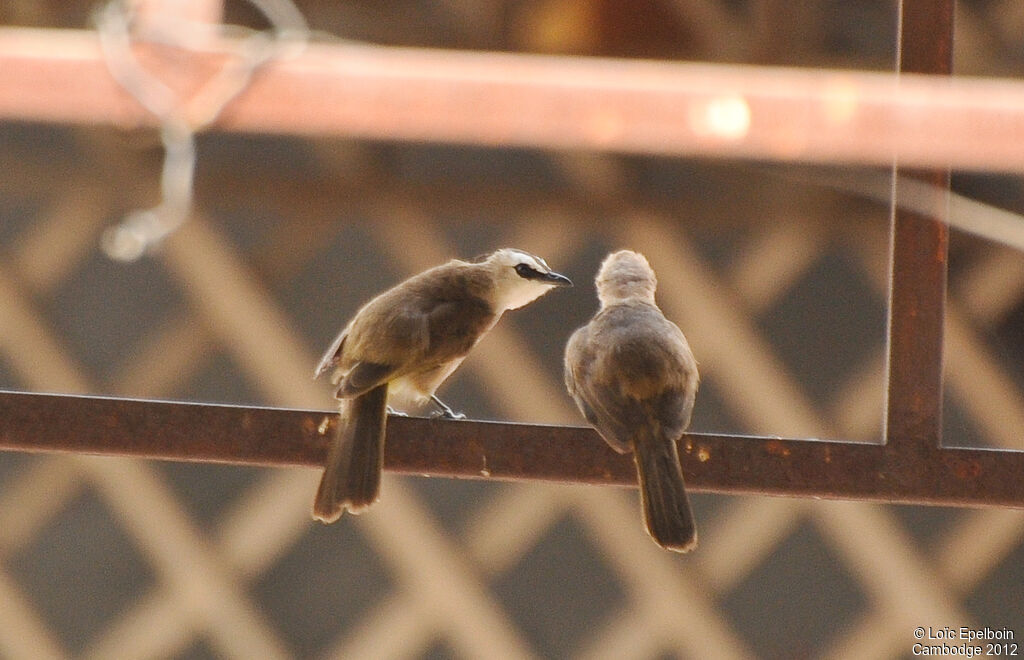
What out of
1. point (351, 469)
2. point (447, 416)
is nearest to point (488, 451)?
point (351, 469)

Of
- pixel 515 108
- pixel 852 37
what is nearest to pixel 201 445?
pixel 515 108

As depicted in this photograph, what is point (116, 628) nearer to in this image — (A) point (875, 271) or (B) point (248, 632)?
(B) point (248, 632)

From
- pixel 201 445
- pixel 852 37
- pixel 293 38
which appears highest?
pixel 852 37

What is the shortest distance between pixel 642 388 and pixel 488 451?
183mm

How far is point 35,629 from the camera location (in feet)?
9.59

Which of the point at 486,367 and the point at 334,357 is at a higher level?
the point at 486,367

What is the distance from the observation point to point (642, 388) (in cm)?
110

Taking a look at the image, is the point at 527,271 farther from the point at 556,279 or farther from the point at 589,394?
the point at 589,394

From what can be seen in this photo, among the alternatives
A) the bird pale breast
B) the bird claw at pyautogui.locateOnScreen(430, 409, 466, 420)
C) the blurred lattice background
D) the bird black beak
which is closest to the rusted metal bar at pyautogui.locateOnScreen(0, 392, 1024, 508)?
the bird claw at pyautogui.locateOnScreen(430, 409, 466, 420)

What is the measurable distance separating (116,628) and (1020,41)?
223cm

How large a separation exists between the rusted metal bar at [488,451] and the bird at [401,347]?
0.04 metres

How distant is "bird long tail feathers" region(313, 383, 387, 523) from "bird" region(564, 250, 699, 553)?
0.54 ft

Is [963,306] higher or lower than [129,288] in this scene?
lower

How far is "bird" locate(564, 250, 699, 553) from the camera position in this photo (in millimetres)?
1014
